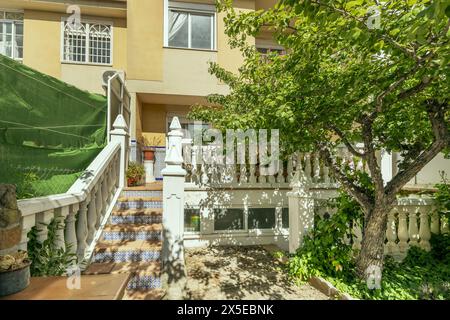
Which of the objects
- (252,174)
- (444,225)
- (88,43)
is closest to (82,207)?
(252,174)

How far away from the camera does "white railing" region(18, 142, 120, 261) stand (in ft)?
7.42

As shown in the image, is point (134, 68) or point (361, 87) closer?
point (361, 87)

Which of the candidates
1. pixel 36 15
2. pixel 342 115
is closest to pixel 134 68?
pixel 36 15

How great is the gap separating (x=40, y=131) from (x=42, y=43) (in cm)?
767

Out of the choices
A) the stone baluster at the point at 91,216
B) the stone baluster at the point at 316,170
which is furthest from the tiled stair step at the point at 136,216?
the stone baluster at the point at 316,170

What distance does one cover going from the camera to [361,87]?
10.3 ft

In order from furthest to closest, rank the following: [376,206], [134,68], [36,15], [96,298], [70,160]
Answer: [36,15] → [134,68] → [70,160] → [376,206] → [96,298]

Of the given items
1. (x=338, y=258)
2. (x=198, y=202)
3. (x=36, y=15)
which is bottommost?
(x=338, y=258)

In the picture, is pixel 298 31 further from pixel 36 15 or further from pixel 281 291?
pixel 36 15

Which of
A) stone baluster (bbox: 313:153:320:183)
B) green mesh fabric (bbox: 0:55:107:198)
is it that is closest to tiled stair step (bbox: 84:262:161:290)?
green mesh fabric (bbox: 0:55:107:198)

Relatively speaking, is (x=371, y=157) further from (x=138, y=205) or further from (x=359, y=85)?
(x=138, y=205)

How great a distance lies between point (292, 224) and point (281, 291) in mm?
1352

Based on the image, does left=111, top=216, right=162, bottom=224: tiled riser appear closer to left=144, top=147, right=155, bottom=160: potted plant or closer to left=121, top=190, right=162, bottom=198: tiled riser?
left=121, top=190, right=162, bottom=198: tiled riser

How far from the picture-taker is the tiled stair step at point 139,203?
4.93 meters
